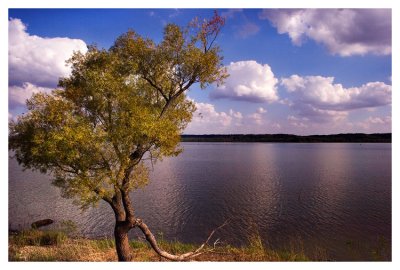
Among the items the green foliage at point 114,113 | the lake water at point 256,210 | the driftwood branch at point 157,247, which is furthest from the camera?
the lake water at point 256,210

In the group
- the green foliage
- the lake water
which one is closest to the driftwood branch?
the green foliage

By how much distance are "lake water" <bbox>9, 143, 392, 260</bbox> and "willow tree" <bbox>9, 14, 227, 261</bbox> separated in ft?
31.1

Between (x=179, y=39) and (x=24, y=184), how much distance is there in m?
28.6

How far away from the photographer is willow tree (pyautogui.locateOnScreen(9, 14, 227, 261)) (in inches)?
414

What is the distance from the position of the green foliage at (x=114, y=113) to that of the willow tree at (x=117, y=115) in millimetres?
34

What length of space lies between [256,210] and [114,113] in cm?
1691

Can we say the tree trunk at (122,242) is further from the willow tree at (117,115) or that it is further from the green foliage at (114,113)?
the green foliage at (114,113)

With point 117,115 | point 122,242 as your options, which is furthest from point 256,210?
point 117,115

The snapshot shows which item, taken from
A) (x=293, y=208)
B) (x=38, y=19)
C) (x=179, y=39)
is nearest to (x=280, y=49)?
(x=179, y=39)

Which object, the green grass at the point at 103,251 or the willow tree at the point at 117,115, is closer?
the willow tree at the point at 117,115

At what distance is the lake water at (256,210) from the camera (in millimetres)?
19688

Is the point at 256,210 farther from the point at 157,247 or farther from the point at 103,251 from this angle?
the point at 157,247

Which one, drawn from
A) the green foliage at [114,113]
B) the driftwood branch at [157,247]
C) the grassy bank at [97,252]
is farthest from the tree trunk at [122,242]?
the green foliage at [114,113]
